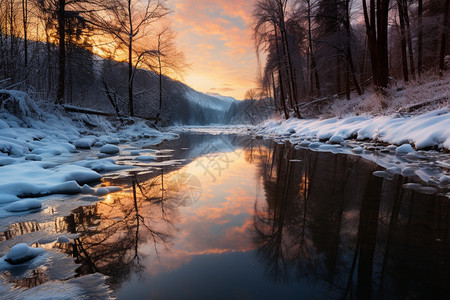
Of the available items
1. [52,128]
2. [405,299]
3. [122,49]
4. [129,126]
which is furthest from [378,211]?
[122,49]

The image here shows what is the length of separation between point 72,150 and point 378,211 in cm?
789

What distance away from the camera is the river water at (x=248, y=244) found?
144 centimetres

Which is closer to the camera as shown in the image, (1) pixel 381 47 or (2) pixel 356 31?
(1) pixel 381 47

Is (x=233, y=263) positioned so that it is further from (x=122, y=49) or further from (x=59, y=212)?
(x=122, y=49)

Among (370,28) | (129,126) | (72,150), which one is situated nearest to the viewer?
(72,150)

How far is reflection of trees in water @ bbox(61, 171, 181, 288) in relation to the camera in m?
1.69

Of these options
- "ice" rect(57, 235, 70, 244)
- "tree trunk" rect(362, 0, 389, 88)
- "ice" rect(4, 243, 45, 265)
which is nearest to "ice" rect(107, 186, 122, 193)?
"ice" rect(57, 235, 70, 244)


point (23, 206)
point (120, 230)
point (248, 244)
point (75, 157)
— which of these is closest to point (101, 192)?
point (23, 206)

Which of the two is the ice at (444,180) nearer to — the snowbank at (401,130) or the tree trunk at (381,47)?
the snowbank at (401,130)

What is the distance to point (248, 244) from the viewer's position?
2021mm

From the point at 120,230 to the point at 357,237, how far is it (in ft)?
7.07

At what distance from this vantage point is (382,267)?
159 centimetres

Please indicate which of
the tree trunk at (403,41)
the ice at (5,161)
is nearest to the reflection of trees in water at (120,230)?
the ice at (5,161)

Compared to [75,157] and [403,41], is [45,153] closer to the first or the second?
[75,157]
